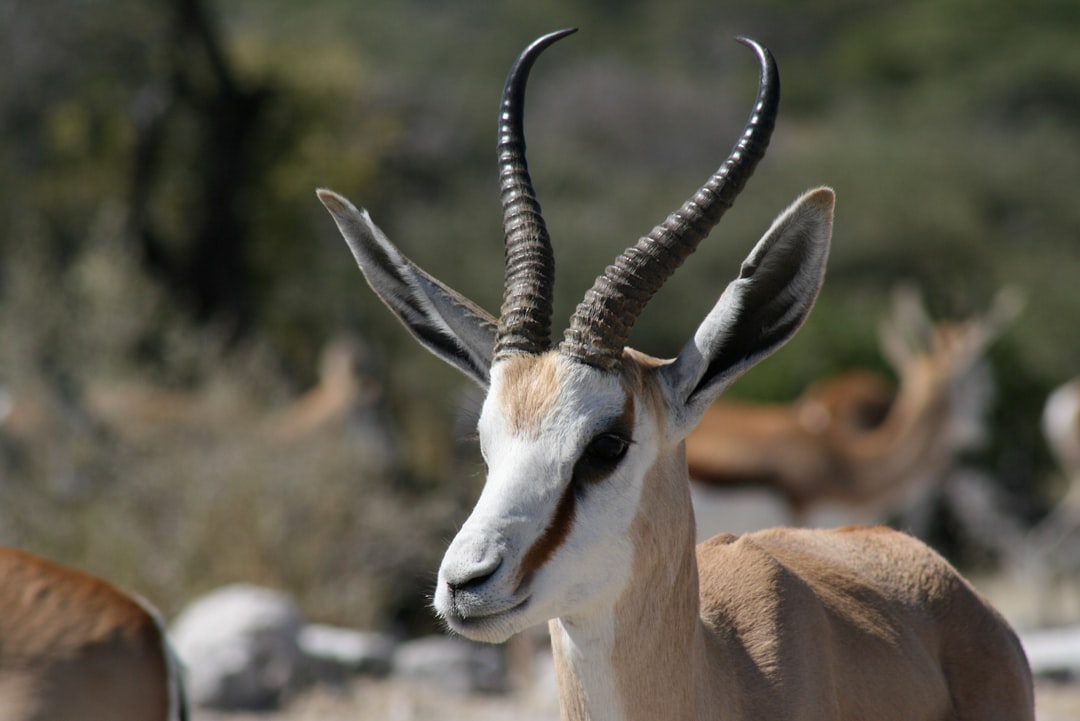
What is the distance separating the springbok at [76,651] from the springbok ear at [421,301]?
1.75 meters

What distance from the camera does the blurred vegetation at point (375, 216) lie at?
9.84 meters

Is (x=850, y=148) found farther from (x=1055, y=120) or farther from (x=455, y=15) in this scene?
(x=455, y=15)

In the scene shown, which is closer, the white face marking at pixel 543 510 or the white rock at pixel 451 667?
the white face marking at pixel 543 510

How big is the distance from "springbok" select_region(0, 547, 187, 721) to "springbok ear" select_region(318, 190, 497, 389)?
1.75m

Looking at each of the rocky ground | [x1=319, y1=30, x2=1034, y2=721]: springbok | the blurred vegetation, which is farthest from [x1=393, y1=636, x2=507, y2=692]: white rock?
[x1=319, y1=30, x2=1034, y2=721]: springbok

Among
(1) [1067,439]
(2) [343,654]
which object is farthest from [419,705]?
(1) [1067,439]

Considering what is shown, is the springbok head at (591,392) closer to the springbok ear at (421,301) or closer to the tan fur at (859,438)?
the springbok ear at (421,301)

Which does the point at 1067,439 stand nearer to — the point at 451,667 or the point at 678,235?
the point at 451,667

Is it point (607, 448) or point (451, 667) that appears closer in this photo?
point (607, 448)

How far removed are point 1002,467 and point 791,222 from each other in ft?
45.0

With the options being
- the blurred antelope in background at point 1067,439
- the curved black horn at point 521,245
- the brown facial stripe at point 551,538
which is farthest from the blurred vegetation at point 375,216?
the blurred antelope in background at point 1067,439

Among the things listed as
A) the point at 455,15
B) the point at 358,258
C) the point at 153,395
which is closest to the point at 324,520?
the point at 153,395

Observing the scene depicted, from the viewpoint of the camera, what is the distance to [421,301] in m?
3.74

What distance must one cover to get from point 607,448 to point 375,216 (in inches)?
779
